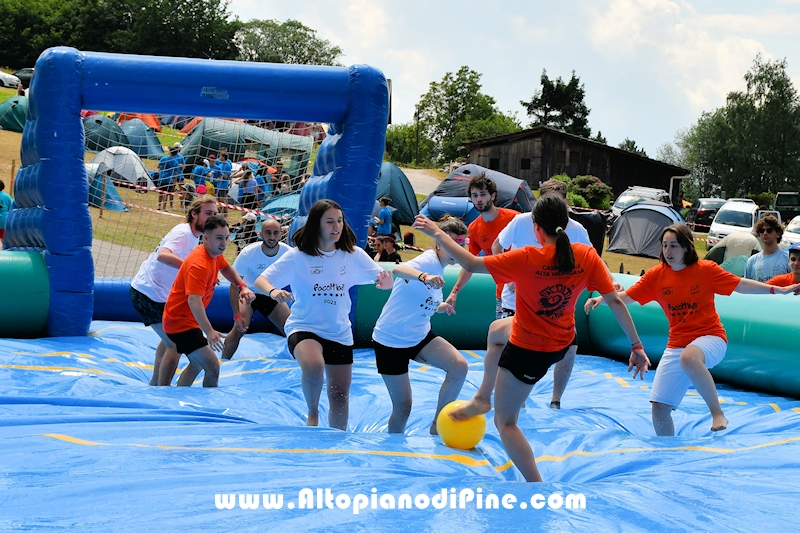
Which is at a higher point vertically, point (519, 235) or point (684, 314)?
point (519, 235)

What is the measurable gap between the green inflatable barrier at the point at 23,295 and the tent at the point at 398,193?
13.4 metres

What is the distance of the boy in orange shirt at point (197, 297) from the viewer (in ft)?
17.3

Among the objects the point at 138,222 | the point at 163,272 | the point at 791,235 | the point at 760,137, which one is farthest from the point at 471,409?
the point at 760,137

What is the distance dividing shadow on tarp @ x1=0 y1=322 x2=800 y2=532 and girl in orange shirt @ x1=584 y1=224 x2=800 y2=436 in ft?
1.14

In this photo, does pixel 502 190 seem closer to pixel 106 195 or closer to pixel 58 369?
pixel 106 195

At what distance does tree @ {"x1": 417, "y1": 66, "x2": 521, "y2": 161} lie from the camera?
5825cm

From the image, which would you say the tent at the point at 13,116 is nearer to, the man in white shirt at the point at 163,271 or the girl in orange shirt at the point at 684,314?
the man in white shirt at the point at 163,271

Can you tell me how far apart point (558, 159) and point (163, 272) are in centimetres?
3356

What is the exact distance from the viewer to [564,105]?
60531mm

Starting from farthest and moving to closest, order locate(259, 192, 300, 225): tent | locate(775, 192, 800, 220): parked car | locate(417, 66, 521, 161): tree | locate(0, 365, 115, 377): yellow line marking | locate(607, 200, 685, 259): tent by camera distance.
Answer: locate(417, 66, 521, 161): tree
locate(775, 192, 800, 220): parked car
locate(607, 200, 685, 259): tent
locate(259, 192, 300, 225): tent
locate(0, 365, 115, 377): yellow line marking

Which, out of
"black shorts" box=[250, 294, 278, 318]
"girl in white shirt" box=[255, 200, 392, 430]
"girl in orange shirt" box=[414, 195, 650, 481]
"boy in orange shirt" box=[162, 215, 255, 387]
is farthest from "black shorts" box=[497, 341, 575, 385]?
"black shorts" box=[250, 294, 278, 318]

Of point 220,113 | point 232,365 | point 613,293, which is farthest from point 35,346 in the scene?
point 613,293

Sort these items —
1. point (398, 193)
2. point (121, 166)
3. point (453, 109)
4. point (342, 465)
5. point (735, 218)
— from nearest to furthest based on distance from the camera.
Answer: point (342, 465), point (121, 166), point (398, 193), point (735, 218), point (453, 109)

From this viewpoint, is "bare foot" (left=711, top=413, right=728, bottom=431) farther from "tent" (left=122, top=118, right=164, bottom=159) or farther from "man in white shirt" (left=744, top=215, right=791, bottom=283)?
"tent" (left=122, top=118, right=164, bottom=159)
